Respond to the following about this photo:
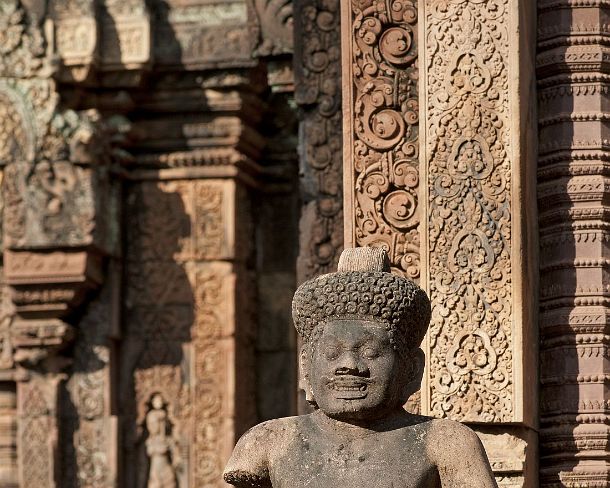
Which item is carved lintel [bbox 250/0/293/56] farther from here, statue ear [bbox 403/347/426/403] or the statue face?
the statue face

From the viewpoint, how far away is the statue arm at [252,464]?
7121 mm

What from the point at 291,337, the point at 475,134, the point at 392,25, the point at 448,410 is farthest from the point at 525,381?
the point at 291,337

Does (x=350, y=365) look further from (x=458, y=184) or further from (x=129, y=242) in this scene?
(x=129, y=242)

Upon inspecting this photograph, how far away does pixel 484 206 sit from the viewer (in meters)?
9.62

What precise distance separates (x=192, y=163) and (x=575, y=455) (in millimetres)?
5694

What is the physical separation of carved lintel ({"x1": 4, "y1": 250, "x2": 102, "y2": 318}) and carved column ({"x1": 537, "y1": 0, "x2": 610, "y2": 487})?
4950mm

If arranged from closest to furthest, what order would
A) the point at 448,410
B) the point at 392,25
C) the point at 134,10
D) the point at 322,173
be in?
the point at 448,410
the point at 392,25
the point at 322,173
the point at 134,10

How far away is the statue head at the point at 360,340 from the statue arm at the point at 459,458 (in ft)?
0.62

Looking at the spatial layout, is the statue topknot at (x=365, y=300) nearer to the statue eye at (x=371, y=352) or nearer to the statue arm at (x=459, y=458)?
the statue eye at (x=371, y=352)

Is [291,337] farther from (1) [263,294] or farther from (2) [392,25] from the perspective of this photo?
(2) [392,25]

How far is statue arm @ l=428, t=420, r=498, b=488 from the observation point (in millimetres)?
6898

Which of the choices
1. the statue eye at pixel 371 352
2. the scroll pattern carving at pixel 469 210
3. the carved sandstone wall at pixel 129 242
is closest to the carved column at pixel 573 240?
the scroll pattern carving at pixel 469 210

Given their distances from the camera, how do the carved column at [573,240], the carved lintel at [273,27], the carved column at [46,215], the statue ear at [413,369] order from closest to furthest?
1. the statue ear at [413,369]
2. the carved column at [573,240]
3. the carved lintel at [273,27]
4. the carved column at [46,215]

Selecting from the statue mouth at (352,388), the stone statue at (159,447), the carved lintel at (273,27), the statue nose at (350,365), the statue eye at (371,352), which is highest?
the carved lintel at (273,27)
